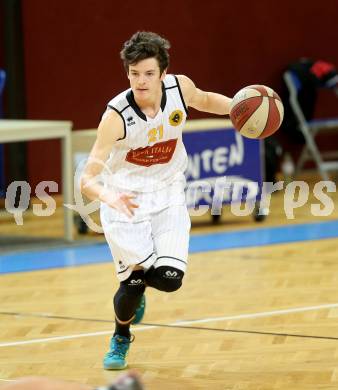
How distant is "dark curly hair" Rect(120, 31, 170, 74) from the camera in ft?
18.4

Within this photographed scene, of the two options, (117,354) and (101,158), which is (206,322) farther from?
(101,158)

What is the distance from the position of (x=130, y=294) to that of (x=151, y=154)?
2.49 feet

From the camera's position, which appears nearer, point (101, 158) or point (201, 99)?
point (101, 158)

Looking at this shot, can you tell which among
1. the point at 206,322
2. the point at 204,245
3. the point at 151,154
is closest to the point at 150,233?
the point at 151,154

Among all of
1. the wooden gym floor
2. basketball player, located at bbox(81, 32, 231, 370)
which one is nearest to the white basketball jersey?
basketball player, located at bbox(81, 32, 231, 370)

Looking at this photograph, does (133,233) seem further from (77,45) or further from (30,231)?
(77,45)

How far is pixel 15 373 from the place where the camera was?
570 cm

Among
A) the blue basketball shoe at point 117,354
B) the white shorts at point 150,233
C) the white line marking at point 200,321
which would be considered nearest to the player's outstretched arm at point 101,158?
the white shorts at point 150,233

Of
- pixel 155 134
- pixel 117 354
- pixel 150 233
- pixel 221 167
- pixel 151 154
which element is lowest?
pixel 117 354

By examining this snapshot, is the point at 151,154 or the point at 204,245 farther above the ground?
the point at 151,154

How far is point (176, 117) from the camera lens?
589 centimetres

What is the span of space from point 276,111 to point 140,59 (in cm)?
84

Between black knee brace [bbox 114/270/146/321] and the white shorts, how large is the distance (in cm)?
4

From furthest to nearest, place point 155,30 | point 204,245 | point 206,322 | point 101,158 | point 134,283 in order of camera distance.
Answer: point 155,30 < point 204,245 < point 206,322 < point 134,283 < point 101,158
